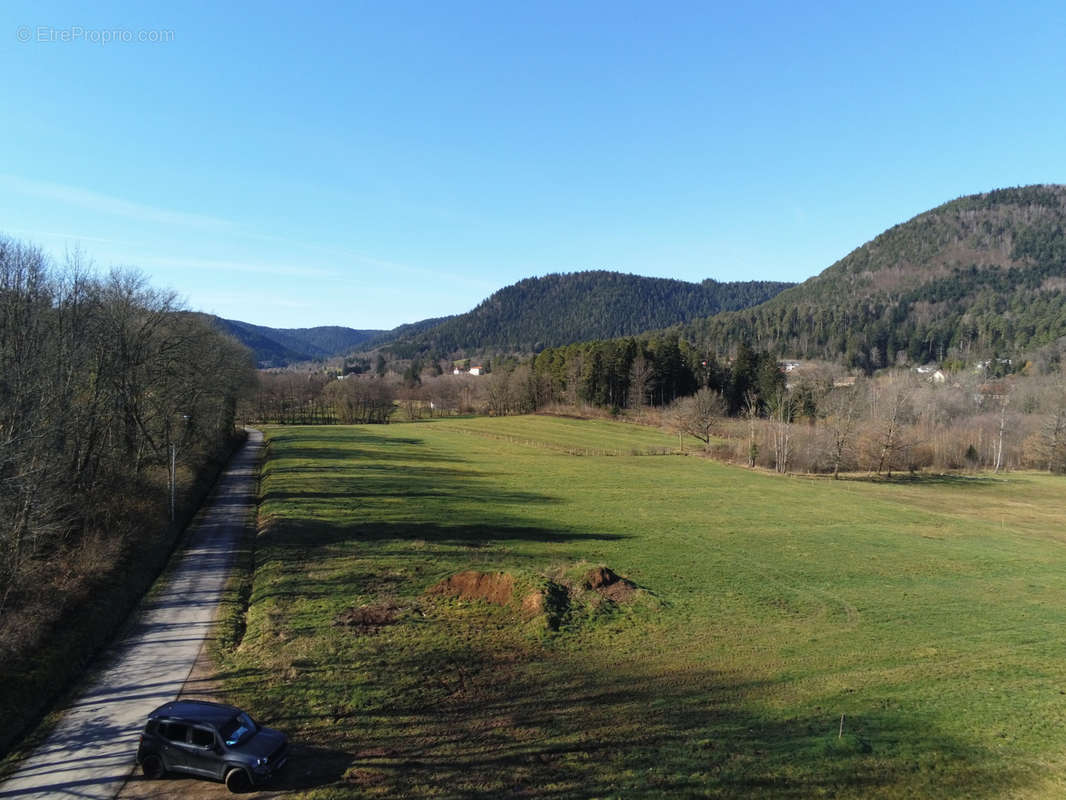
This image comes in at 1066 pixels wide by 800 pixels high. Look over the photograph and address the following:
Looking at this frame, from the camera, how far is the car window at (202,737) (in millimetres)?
13391

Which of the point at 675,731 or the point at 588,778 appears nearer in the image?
the point at 588,778

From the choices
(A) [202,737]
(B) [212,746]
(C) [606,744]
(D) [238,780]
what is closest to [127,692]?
(A) [202,737]

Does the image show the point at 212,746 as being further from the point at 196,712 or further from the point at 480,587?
the point at 480,587

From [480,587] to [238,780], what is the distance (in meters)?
14.1

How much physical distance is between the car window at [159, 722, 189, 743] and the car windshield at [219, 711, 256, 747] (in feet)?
3.19

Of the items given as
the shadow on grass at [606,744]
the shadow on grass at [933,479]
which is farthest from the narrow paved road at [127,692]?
the shadow on grass at [933,479]

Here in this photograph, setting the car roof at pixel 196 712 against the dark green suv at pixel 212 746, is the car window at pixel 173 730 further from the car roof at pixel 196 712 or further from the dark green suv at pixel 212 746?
the car roof at pixel 196 712

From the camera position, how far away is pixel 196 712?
1390 cm

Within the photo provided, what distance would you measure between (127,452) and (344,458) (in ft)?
99.5

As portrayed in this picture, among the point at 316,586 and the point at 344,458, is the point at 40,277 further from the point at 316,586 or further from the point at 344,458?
the point at 344,458

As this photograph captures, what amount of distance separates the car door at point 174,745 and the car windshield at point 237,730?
959 millimetres

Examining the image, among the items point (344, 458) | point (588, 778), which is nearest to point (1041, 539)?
point (588, 778)

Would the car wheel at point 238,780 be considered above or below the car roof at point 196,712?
below

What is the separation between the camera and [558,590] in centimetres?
2612
